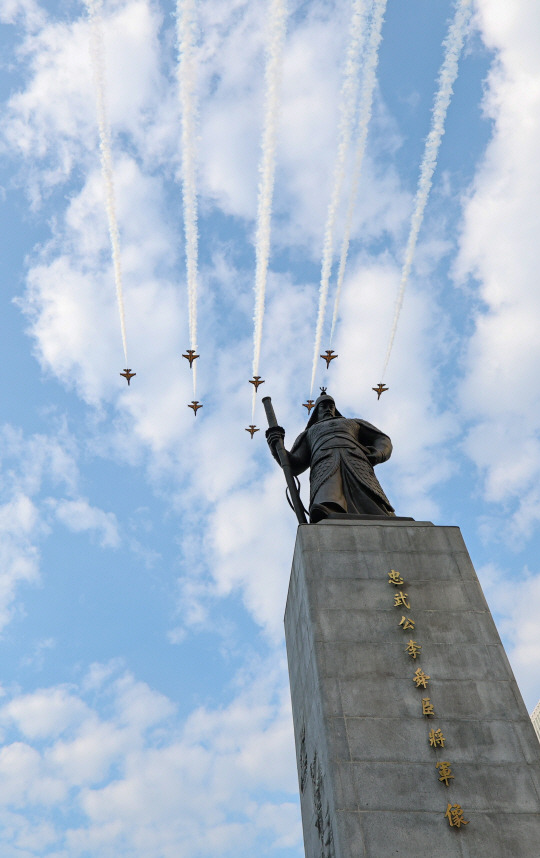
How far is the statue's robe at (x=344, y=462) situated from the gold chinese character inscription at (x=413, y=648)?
3.56 meters

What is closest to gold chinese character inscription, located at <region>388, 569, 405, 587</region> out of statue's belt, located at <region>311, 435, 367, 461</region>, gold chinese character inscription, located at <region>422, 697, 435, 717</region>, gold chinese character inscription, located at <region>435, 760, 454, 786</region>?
gold chinese character inscription, located at <region>422, 697, 435, 717</region>

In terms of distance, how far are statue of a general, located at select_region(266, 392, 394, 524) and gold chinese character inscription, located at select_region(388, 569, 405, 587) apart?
2.01m

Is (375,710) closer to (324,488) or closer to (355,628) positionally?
(355,628)

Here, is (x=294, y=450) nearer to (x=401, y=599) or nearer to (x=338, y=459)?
(x=338, y=459)

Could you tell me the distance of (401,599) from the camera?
11281mm

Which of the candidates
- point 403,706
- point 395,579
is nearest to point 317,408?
point 395,579

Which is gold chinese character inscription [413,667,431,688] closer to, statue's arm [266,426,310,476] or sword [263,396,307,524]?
sword [263,396,307,524]

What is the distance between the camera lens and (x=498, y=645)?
428 inches

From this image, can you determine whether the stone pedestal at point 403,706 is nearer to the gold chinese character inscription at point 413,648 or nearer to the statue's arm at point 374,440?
the gold chinese character inscription at point 413,648

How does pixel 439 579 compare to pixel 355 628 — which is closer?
pixel 355 628

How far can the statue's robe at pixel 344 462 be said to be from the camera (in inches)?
557

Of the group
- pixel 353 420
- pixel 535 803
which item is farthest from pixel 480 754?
pixel 353 420

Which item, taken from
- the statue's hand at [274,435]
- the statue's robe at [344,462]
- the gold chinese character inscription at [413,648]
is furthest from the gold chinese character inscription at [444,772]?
the statue's hand at [274,435]

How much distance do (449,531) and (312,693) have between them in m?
3.79
